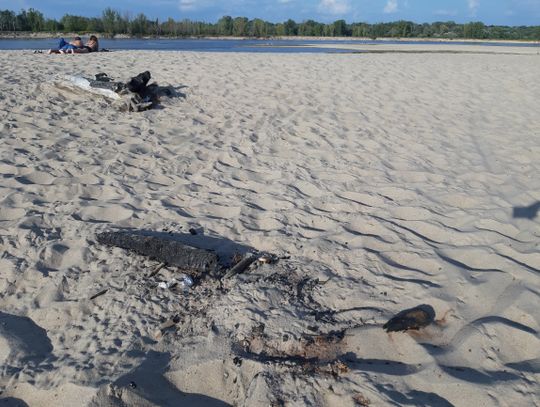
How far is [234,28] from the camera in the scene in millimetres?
62531

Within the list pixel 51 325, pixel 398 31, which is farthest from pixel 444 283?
pixel 398 31

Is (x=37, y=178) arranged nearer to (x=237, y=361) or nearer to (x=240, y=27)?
(x=237, y=361)

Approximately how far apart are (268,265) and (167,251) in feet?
2.26

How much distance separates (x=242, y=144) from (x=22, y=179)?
247 cm

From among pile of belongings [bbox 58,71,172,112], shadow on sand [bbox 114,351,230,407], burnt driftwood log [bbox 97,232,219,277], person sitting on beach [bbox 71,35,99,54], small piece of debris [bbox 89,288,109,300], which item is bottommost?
shadow on sand [bbox 114,351,230,407]

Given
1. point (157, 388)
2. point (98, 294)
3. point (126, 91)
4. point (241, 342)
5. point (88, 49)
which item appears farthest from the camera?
point (88, 49)

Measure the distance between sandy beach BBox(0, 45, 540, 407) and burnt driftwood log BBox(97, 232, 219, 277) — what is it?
7 cm

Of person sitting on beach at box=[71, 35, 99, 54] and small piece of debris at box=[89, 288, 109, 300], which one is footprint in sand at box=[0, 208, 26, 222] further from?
person sitting on beach at box=[71, 35, 99, 54]

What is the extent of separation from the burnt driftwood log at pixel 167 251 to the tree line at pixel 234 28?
161ft

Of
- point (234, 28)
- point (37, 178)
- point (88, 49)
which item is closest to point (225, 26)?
point (234, 28)

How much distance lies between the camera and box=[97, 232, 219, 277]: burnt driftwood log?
2.74 m

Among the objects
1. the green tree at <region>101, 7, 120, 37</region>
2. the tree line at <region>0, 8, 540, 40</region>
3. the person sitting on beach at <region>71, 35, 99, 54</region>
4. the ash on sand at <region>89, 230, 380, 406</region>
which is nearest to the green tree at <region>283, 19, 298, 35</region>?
the tree line at <region>0, 8, 540, 40</region>

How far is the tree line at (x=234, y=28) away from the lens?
148 feet

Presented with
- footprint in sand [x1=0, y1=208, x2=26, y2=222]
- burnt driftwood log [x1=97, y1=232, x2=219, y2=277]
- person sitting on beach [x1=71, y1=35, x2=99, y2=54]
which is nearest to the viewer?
burnt driftwood log [x1=97, y1=232, x2=219, y2=277]
